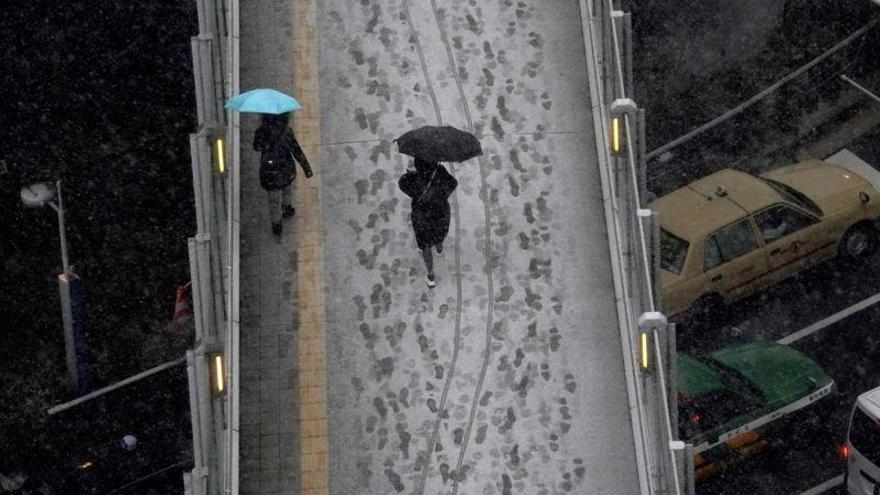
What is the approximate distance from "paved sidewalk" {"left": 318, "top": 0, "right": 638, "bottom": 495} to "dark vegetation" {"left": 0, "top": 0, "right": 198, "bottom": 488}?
24.6ft

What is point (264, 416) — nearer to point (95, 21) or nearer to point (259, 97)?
point (259, 97)

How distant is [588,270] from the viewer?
16.5 m

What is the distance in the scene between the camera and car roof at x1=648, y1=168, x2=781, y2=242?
76.1 ft

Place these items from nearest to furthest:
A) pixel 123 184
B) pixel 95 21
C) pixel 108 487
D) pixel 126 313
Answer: pixel 108 487
pixel 126 313
pixel 123 184
pixel 95 21

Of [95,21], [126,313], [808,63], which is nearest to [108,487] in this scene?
[126,313]

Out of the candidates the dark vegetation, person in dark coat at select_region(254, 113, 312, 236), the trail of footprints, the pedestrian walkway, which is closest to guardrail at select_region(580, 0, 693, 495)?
the pedestrian walkway

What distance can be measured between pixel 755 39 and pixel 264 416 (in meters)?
16.6

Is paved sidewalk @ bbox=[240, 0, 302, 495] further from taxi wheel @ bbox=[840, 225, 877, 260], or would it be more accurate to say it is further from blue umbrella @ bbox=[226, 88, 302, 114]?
taxi wheel @ bbox=[840, 225, 877, 260]

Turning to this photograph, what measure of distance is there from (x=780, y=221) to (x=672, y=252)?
6.13 feet

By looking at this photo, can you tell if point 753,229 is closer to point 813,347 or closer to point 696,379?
point 813,347

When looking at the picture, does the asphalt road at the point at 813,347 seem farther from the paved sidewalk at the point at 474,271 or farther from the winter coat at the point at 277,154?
the winter coat at the point at 277,154

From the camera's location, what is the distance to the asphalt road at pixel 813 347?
2195 cm

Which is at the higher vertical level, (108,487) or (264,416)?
(264,416)

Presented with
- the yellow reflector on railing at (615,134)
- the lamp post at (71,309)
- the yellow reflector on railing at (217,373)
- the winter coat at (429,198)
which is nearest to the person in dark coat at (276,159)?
the winter coat at (429,198)
